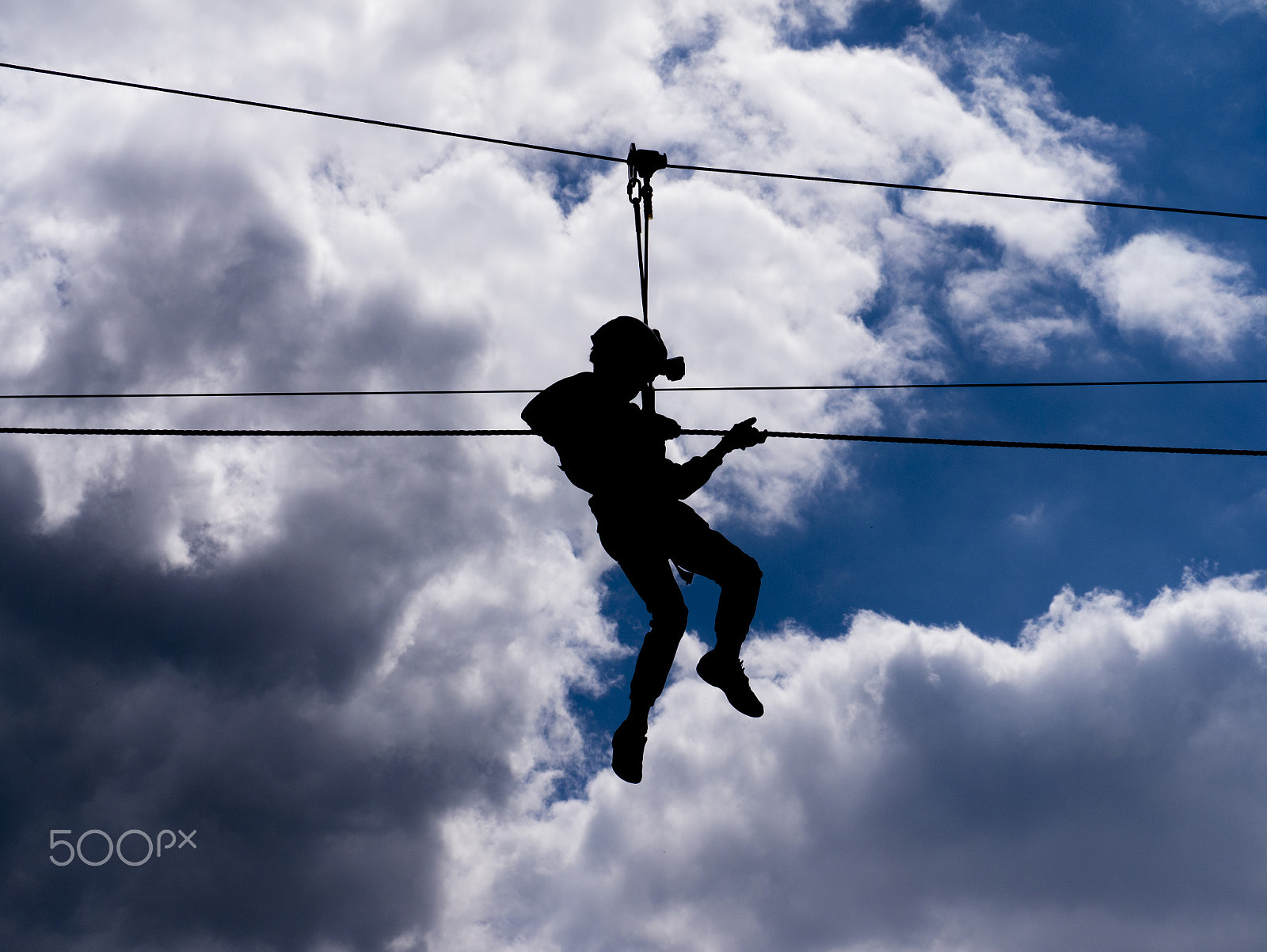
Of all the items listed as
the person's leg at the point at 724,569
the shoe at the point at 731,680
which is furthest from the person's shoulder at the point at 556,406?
the shoe at the point at 731,680

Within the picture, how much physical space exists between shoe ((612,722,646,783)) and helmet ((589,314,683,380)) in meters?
2.09

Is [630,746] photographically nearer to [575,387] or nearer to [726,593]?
[726,593]

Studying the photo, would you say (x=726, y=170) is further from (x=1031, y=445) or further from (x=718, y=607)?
(x=718, y=607)

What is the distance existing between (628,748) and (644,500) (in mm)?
1478

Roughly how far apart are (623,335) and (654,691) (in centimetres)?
211

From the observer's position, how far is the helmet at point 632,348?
600cm

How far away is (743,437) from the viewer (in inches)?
236

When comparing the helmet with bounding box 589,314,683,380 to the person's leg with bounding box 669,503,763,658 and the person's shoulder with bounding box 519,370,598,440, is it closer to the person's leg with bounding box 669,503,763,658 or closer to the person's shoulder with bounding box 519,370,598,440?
the person's shoulder with bounding box 519,370,598,440

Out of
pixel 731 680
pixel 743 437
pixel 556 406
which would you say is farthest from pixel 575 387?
pixel 731 680

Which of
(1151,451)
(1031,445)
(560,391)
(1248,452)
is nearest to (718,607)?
(560,391)

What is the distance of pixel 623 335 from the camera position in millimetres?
6012

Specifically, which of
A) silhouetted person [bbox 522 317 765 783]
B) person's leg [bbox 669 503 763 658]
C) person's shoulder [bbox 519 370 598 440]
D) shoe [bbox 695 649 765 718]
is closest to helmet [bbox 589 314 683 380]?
silhouetted person [bbox 522 317 765 783]

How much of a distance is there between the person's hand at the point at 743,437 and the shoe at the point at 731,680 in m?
1.26

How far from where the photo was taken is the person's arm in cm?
591
